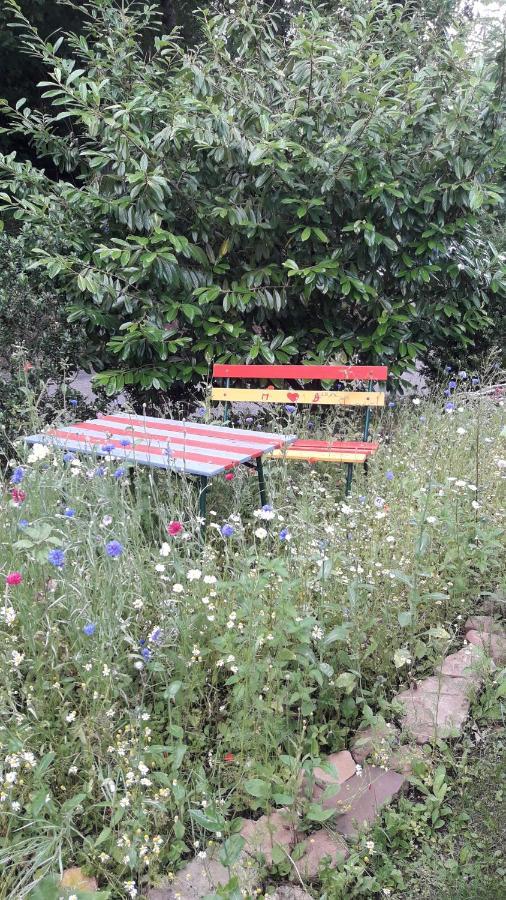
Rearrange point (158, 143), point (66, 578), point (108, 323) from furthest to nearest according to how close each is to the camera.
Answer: point (108, 323)
point (158, 143)
point (66, 578)

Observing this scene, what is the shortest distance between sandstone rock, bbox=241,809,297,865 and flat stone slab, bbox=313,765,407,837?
0.33ft

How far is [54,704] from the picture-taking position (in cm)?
186

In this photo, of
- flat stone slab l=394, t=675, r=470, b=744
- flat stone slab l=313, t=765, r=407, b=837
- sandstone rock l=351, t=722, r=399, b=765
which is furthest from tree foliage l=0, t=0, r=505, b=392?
flat stone slab l=313, t=765, r=407, b=837

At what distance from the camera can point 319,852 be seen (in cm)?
162

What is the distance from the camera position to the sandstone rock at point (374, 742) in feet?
6.05

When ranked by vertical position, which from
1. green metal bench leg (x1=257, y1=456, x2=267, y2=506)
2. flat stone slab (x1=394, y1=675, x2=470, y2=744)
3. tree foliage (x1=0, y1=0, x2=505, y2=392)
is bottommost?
flat stone slab (x1=394, y1=675, x2=470, y2=744)

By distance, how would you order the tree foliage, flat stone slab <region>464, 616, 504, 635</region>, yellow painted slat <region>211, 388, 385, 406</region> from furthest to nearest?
the tree foliage < yellow painted slat <region>211, 388, 385, 406</region> < flat stone slab <region>464, 616, 504, 635</region>

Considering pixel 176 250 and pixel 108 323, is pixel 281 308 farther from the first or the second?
pixel 108 323

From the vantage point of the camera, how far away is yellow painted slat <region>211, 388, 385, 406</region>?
12.6 feet

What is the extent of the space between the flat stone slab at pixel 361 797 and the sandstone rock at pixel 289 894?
20 cm

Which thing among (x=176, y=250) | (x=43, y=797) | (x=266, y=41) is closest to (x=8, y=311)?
(x=176, y=250)

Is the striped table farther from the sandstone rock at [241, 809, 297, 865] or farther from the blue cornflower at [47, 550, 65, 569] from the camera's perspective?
the sandstone rock at [241, 809, 297, 865]

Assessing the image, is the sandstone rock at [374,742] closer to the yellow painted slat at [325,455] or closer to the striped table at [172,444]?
the striped table at [172,444]

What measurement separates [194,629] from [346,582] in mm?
581
